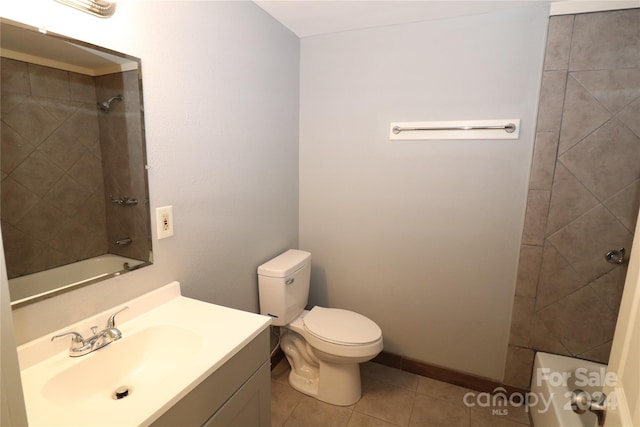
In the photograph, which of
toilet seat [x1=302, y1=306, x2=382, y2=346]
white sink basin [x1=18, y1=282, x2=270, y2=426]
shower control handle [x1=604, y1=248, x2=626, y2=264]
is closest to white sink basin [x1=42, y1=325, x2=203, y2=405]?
white sink basin [x1=18, y1=282, x2=270, y2=426]

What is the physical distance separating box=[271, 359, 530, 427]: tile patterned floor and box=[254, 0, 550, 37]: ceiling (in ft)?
7.52

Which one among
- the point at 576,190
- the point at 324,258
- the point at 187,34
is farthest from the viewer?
the point at 324,258

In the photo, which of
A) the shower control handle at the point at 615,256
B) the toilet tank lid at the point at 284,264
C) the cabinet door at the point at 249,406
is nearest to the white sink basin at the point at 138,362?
the cabinet door at the point at 249,406

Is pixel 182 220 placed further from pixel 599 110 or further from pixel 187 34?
pixel 599 110

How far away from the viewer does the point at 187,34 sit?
1.36m

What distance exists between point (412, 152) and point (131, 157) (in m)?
1.55

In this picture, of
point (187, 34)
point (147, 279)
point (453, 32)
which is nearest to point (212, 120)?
point (187, 34)

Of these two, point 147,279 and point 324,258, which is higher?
point 147,279

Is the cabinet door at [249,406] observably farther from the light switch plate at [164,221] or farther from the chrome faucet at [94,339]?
the light switch plate at [164,221]

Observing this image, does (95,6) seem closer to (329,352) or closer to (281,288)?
(281,288)

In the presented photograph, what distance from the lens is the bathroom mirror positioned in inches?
35.9

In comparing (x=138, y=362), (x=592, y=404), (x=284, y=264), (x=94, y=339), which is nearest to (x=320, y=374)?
(x=284, y=264)

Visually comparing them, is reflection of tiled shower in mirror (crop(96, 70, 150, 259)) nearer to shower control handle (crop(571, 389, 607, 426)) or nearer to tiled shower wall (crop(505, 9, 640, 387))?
shower control handle (crop(571, 389, 607, 426))

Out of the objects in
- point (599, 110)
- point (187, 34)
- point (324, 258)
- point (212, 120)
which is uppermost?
point (187, 34)
